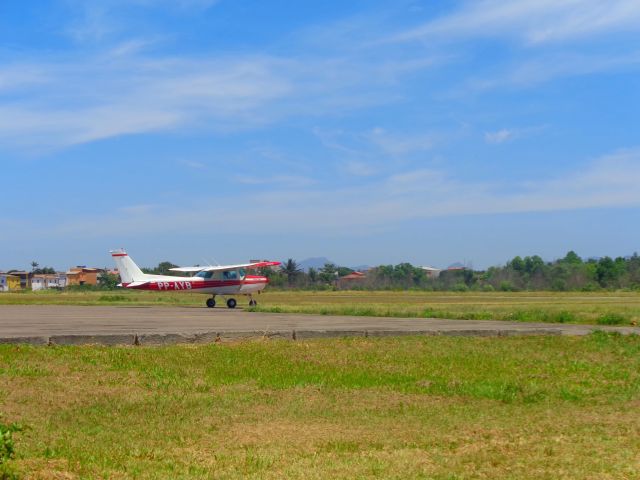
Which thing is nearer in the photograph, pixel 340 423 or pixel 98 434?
pixel 98 434

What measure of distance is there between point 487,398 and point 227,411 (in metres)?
3.55

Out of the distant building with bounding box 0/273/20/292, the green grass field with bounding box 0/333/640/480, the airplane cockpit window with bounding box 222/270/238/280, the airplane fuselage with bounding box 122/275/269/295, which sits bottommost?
the green grass field with bounding box 0/333/640/480

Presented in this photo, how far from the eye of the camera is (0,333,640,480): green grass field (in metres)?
7.53

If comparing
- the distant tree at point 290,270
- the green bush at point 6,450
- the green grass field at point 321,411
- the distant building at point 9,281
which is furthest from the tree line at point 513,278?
the green bush at point 6,450

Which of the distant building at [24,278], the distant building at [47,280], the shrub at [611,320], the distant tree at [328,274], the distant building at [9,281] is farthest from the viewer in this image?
the distant building at [47,280]

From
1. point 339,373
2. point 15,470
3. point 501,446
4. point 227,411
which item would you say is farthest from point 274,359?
point 15,470

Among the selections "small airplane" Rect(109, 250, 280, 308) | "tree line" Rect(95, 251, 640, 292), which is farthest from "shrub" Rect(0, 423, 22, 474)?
"tree line" Rect(95, 251, 640, 292)

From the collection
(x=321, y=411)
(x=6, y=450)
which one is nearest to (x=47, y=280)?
(x=321, y=411)

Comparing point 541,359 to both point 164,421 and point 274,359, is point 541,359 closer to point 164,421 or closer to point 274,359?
point 274,359

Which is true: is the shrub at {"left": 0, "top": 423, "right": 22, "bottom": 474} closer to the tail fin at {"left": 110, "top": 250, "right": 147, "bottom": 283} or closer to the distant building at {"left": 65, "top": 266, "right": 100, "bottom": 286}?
the tail fin at {"left": 110, "top": 250, "right": 147, "bottom": 283}

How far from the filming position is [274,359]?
46.9 ft

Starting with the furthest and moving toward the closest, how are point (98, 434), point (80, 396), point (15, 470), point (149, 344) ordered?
point (149, 344)
point (80, 396)
point (98, 434)
point (15, 470)

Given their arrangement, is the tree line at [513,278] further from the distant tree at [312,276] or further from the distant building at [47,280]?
the distant building at [47,280]

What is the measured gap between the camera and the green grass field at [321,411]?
24.7 feet
